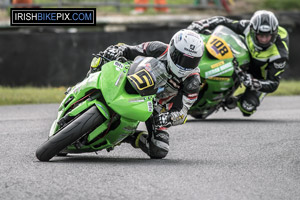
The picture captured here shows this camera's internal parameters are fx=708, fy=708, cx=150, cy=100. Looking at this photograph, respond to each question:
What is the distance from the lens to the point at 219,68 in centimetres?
1023

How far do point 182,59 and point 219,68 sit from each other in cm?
345

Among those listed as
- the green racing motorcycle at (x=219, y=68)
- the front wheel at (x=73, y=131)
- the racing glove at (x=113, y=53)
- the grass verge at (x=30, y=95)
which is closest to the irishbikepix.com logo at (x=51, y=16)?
the grass verge at (x=30, y=95)

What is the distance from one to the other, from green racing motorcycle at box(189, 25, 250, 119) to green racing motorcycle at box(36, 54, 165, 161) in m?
3.48

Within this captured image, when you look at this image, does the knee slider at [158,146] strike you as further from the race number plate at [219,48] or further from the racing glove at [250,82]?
the racing glove at [250,82]

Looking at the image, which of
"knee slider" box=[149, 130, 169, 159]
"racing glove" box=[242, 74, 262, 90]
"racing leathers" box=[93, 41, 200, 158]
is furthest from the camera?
"racing glove" box=[242, 74, 262, 90]

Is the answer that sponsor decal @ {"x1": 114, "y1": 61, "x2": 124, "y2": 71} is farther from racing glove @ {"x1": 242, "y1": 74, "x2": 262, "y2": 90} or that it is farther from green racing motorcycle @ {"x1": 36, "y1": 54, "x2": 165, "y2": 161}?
racing glove @ {"x1": 242, "y1": 74, "x2": 262, "y2": 90}

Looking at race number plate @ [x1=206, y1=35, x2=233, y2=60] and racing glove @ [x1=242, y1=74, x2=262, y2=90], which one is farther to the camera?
racing glove @ [x1=242, y1=74, x2=262, y2=90]

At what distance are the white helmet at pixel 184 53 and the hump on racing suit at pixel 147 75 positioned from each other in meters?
0.12

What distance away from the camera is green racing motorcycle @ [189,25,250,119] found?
33.4ft

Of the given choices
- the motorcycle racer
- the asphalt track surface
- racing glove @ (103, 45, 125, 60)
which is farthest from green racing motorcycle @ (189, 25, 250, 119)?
racing glove @ (103, 45, 125, 60)

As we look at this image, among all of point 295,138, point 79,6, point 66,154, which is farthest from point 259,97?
point 79,6

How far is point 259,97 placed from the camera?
1140cm

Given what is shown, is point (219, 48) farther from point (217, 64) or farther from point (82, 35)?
point (82, 35)

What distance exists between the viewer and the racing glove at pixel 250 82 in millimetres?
10664
